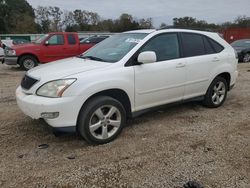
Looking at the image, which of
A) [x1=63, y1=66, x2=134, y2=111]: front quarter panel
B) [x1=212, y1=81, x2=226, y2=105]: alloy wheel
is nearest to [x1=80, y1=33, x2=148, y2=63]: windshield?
[x1=63, y1=66, x2=134, y2=111]: front quarter panel

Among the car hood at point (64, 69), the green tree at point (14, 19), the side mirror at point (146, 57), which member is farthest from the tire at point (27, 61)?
the green tree at point (14, 19)

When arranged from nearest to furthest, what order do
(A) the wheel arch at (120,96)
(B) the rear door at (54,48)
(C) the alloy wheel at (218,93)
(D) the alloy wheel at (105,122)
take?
(D) the alloy wheel at (105,122) → (A) the wheel arch at (120,96) → (C) the alloy wheel at (218,93) → (B) the rear door at (54,48)

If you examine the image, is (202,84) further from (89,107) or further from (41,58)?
(41,58)

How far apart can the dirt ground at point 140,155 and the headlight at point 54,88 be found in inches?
31.5

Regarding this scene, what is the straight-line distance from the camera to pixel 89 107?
157 inches

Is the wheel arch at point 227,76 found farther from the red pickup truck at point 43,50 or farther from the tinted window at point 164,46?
the red pickup truck at point 43,50

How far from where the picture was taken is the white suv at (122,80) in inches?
154

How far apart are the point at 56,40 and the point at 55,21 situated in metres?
57.7

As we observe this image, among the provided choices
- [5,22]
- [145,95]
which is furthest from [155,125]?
[5,22]

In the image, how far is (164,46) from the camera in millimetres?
5008

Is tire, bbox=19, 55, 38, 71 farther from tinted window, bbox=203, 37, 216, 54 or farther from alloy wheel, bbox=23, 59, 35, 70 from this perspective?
tinted window, bbox=203, 37, 216, 54

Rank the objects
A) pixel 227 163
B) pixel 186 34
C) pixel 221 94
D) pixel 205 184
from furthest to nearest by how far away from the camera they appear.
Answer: pixel 221 94 → pixel 186 34 → pixel 227 163 → pixel 205 184

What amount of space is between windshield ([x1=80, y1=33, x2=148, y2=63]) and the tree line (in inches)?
1785

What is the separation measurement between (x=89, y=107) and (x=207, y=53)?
278 cm
